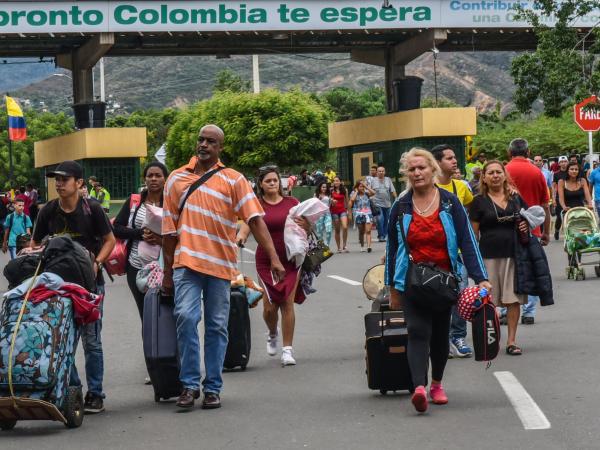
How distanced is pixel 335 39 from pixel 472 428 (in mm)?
33723

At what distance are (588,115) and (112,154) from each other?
15.3 meters

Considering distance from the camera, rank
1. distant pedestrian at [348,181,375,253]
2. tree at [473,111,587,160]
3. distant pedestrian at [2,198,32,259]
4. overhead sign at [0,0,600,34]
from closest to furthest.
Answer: distant pedestrian at [2,198,32,259] → distant pedestrian at [348,181,375,253] → overhead sign at [0,0,600,34] → tree at [473,111,587,160]

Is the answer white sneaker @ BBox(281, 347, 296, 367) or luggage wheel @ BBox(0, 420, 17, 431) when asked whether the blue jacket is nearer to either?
luggage wheel @ BBox(0, 420, 17, 431)

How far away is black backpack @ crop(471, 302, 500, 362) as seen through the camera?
28.9ft

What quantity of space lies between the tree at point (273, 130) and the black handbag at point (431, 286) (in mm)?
46731

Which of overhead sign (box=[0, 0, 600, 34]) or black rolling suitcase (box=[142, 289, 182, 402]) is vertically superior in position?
overhead sign (box=[0, 0, 600, 34])

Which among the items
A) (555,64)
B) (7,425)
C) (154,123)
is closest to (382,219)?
(555,64)

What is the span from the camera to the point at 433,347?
8930mm

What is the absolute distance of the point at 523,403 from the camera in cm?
879

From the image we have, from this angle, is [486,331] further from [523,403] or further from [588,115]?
[588,115]

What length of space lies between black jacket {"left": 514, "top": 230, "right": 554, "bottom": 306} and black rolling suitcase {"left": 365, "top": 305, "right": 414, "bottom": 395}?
2360 millimetres

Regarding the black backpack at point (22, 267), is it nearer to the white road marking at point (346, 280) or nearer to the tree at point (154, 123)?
the white road marking at point (346, 280)

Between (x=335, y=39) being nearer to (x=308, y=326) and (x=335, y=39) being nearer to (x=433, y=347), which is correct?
(x=308, y=326)

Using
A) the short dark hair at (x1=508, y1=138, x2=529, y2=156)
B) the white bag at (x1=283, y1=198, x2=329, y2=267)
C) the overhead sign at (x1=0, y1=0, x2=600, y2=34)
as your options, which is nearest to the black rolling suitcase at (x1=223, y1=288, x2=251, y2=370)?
the white bag at (x1=283, y1=198, x2=329, y2=267)
